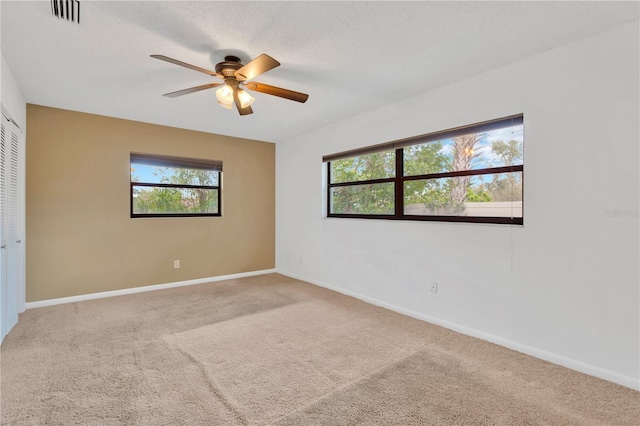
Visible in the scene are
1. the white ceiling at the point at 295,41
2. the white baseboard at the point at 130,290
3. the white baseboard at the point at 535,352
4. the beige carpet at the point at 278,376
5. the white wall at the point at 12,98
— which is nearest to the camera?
the beige carpet at the point at 278,376

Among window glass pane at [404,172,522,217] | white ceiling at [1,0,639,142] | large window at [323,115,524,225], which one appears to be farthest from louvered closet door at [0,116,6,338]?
window glass pane at [404,172,522,217]

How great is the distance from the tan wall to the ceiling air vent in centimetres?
239

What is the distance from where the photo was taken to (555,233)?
7.82 feet

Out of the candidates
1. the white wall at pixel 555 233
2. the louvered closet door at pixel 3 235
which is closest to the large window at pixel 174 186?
the louvered closet door at pixel 3 235

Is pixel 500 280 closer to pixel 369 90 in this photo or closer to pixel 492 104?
pixel 492 104

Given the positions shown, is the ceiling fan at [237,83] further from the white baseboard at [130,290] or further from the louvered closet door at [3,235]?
the white baseboard at [130,290]

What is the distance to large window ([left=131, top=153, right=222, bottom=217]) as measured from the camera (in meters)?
4.44

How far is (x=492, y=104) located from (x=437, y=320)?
6.96 ft

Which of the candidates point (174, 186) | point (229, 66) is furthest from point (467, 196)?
point (174, 186)

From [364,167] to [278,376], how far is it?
2786 mm

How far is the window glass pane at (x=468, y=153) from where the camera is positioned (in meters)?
2.69

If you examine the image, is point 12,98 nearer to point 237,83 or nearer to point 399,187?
point 237,83

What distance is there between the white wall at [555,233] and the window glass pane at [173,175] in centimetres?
312

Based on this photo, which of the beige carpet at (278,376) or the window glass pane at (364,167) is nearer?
the beige carpet at (278,376)
